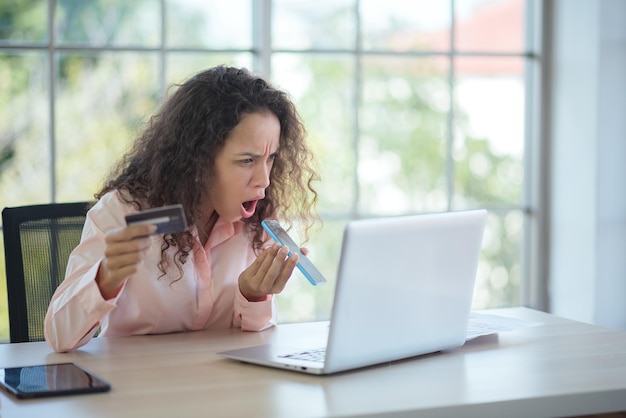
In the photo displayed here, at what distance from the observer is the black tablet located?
4.83ft

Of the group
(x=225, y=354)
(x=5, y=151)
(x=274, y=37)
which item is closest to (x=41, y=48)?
(x=5, y=151)

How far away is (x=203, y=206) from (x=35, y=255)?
16.3 inches

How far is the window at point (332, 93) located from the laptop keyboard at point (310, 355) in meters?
1.69

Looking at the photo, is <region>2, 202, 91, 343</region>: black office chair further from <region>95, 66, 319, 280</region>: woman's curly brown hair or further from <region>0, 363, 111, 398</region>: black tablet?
<region>0, 363, 111, 398</region>: black tablet

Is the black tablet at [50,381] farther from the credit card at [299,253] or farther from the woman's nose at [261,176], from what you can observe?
the woman's nose at [261,176]

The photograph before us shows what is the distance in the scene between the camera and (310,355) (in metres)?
1.73

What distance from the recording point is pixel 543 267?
150 inches

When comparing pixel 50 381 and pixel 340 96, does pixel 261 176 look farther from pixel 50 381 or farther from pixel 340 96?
pixel 340 96

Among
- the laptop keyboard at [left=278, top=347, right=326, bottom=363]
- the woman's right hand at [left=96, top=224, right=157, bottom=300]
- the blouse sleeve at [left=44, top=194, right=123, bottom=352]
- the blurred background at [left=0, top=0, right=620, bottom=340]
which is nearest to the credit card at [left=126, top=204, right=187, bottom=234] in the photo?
the woman's right hand at [left=96, top=224, right=157, bottom=300]

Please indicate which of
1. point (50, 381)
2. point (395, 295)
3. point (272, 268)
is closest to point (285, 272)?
point (272, 268)

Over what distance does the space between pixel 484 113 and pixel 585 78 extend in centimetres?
44

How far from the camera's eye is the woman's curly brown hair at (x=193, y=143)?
2.06m

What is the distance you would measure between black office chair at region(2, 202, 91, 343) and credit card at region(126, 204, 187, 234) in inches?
24.2

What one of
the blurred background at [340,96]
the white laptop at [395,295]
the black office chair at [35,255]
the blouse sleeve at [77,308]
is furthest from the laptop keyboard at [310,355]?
the blurred background at [340,96]
